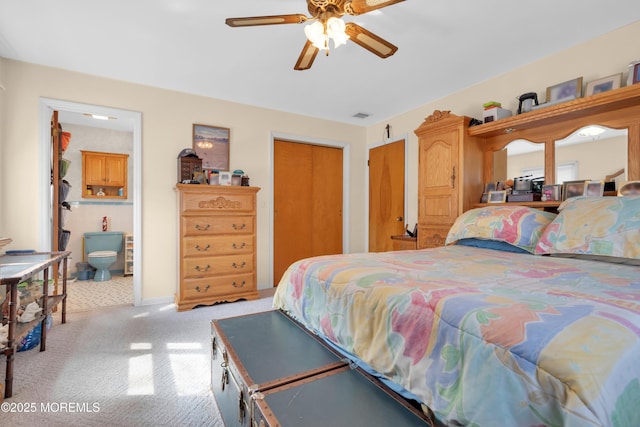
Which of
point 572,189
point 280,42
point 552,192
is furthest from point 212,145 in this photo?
point 572,189

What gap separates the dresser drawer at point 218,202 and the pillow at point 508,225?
216cm

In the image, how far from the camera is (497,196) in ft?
9.18

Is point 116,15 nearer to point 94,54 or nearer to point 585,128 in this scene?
point 94,54

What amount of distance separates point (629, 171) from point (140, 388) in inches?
139

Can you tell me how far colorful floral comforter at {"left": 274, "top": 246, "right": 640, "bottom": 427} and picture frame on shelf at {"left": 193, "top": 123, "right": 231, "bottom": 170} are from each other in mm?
2685

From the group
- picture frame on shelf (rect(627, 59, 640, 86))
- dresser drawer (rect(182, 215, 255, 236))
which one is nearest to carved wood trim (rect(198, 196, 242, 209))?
dresser drawer (rect(182, 215, 255, 236))

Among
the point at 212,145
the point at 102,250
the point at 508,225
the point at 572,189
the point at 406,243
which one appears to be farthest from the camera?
the point at 102,250

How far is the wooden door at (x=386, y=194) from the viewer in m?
4.19

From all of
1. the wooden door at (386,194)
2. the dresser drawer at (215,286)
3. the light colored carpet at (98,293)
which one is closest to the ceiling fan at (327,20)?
the dresser drawer at (215,286)

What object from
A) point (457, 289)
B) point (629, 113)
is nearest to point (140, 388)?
point (457, 289)

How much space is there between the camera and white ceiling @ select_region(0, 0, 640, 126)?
6.79ft

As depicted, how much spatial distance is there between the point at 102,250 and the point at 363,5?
16.4ft

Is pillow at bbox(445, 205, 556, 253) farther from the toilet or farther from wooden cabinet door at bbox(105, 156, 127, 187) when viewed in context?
wooden cabinet door at bbox(105, 156, 127, 187)

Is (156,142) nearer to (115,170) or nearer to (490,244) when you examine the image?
(115,170)
